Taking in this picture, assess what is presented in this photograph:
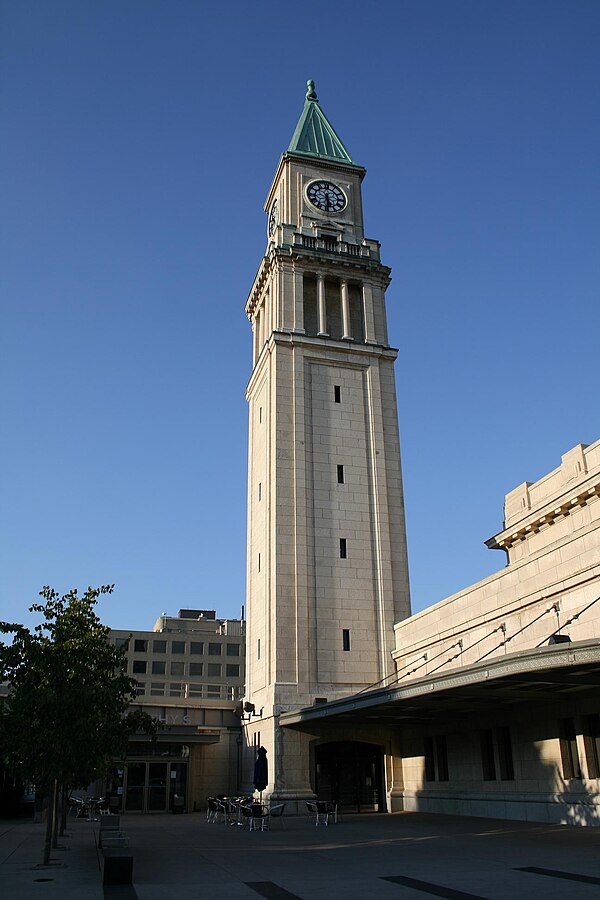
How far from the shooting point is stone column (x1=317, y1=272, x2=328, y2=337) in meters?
47.4

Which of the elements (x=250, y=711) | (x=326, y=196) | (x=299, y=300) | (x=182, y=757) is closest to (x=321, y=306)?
(x=299, y=300)

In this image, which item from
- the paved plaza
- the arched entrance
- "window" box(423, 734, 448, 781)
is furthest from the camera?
the arched entrance

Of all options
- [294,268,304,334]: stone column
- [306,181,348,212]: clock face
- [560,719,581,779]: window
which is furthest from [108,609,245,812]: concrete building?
[306,181,348,212]: clock face

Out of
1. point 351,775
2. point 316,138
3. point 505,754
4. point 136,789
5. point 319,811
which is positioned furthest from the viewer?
point 316,138

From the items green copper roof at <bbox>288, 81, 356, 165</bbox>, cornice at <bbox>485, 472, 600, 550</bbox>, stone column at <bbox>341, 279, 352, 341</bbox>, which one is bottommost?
cornice at <bbox>485, 472, 600, 550</bbox>

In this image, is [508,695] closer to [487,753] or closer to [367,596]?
[487,753]

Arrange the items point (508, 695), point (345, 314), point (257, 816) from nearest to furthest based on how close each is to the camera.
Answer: point (508, 695)
point (257, 816)
point (345, 314)

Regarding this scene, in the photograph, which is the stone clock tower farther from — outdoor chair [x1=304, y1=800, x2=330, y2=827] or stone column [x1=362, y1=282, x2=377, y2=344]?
outdoor chair [x1=304, y1=800, x2=330, y2=827]

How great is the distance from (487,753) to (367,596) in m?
11.8

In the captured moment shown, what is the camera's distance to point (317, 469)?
43.7 metres

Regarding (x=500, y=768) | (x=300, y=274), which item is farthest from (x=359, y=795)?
(x=300, y=274)

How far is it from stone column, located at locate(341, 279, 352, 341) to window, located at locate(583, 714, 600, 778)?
2734 centimetres

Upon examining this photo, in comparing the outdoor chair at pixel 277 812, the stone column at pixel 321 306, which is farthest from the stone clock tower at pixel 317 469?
the outdoor chair at pixel 277 812

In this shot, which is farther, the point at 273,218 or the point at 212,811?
the point at 273,218
